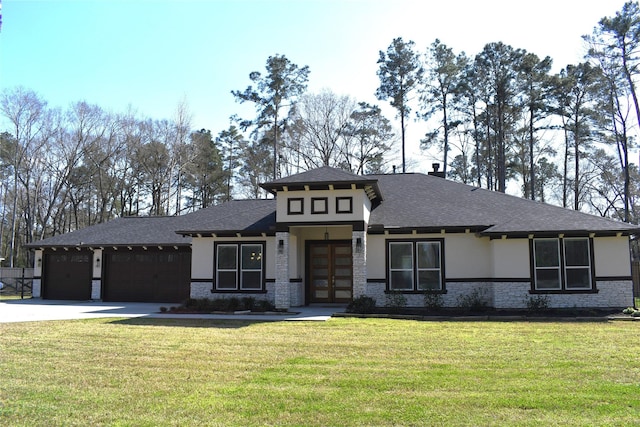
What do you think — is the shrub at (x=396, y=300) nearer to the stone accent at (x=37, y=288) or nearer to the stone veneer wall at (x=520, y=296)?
the stone veneer wall at (x=520, y=296)

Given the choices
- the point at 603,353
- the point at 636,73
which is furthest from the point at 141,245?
the point at 636,73

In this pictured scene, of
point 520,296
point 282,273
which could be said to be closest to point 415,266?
point 520,296

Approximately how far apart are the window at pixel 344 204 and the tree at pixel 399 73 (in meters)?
19.1

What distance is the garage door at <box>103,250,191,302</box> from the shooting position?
66.0ft

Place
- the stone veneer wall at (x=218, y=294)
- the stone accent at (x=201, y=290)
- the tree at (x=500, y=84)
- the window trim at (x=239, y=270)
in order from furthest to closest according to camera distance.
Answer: the tree at (x=500, y=84) → the stone accent at (x=201, y=290) → the window trim at (x=239, y=270) → the stone veneer wall at (x=218, y=294)

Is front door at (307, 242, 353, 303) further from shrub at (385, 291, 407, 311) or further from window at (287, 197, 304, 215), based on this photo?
window at (287, 197, 304, 215)

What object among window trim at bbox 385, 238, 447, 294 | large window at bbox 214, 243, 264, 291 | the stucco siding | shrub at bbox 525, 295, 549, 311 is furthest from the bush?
shrub at bbox 525, 295, 549, 311

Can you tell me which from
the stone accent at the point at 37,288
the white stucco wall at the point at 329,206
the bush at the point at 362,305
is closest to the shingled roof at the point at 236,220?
the white stucco wall at the point at 329,206

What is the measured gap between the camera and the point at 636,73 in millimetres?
27484

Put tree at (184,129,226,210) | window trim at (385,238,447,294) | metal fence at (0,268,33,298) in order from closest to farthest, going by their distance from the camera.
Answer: window trim at (385,238,447,294)
metal fence at (0,268,33,298)
tree at (184,129,226,210)

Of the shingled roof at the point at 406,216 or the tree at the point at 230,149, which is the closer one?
the shingled roof at the point at 406,216

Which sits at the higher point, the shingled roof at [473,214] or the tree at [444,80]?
the tree at [444,80]

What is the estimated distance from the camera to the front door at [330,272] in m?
17.7

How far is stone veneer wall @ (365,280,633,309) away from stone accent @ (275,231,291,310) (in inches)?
101
